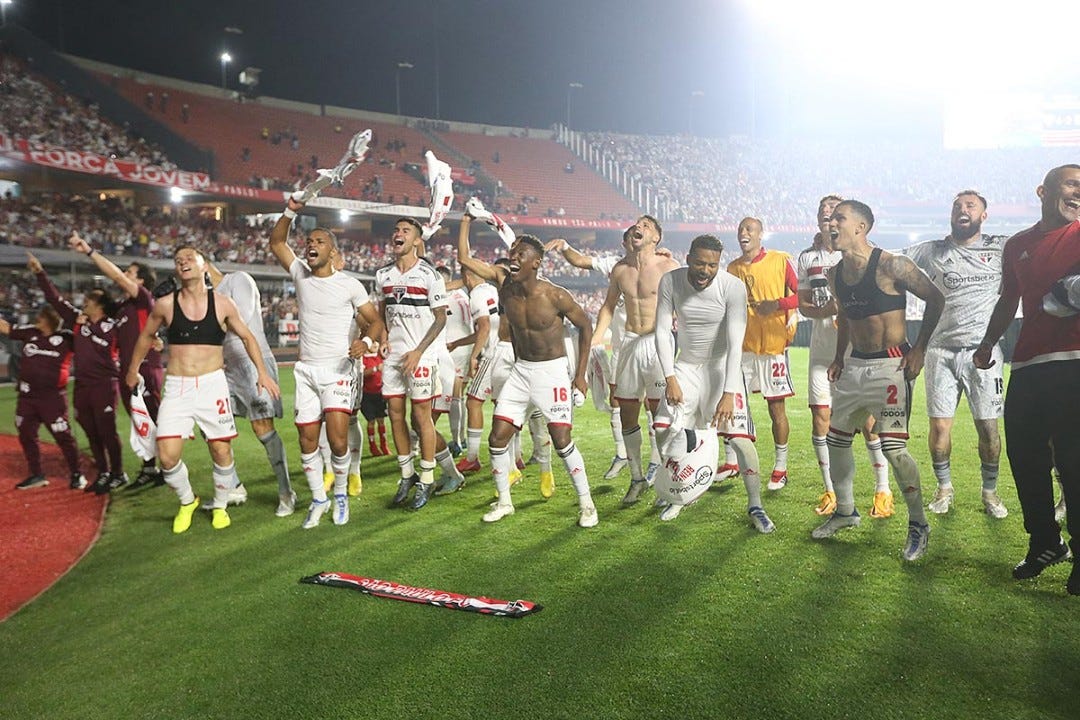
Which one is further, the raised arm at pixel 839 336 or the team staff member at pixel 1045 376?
the raised arm at pixel 839 336

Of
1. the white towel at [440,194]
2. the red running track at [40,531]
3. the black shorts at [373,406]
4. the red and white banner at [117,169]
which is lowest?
the red running track at [40,531]

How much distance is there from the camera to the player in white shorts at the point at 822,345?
596cm

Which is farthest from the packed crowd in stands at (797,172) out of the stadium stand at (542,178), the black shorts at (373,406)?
the black shorts at (373,406)

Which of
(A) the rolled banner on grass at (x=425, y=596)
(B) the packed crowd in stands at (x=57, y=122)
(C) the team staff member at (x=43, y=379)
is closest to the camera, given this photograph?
(A) the rolled banner on grass at (x=425, y=596)

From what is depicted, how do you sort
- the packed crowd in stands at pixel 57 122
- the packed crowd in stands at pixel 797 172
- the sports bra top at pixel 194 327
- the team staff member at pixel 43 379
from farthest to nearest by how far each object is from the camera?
the packed crowd in stands at pixel 797 172, the packed crowd in stands at pixel 57 122, the team staff member at pixel 43 379, the sports bra top at pixel 194 327

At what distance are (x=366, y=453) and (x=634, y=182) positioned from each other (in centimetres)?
4073

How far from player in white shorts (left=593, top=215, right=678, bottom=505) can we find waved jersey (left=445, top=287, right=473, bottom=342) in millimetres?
2486

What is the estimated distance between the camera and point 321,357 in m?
6.40

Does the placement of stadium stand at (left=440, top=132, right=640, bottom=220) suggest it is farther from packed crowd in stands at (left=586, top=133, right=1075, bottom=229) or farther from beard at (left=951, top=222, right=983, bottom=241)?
beard at (left=951, top=222, right=983, bottom=241)

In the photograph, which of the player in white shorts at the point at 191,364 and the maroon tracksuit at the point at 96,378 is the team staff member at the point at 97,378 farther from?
the player in white shorts at the point at 191,364

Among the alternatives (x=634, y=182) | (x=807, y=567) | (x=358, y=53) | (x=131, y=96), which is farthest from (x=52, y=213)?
(x=634, y=182)

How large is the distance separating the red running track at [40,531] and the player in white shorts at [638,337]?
14.3 feet

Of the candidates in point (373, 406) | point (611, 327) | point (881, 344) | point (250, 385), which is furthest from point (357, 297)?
point (881, 344)

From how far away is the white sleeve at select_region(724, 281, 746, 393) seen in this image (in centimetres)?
537
